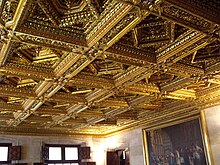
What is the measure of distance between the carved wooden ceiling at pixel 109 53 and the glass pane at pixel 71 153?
2.77m

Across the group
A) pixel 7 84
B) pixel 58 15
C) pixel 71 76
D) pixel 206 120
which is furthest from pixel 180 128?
→ pixel 58 15

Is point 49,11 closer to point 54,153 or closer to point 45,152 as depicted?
point 45,152

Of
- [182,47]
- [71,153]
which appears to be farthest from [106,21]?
[71,153]

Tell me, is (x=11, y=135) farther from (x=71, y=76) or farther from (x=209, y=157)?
(x=209, y=157)

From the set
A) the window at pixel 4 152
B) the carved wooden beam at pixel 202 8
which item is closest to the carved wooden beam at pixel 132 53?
the carved wooden beam at pixel 202 8

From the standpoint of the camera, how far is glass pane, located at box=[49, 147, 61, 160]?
31.4ft

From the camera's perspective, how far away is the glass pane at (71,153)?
988 cm

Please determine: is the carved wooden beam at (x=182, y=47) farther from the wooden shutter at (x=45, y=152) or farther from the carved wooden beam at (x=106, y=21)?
the wooden shutter at (x=45, y=152)

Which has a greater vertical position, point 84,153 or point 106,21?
point 106,21

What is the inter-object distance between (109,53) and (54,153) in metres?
6.70

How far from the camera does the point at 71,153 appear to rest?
998 centimetres

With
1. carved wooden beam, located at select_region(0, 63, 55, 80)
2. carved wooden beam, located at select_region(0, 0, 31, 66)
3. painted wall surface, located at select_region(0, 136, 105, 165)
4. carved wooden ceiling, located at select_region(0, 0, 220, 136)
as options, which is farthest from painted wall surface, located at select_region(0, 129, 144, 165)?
Answer: carved wooden beam, located at select_region(0, 0, 31, 66)

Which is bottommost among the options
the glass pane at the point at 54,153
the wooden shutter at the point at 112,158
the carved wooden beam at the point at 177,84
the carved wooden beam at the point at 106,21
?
the wooden shutter at the point at 112,158

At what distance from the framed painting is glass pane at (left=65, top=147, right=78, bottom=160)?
9.57 feet
